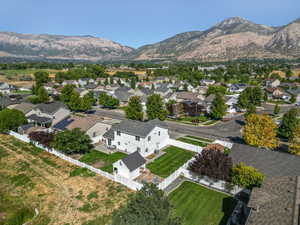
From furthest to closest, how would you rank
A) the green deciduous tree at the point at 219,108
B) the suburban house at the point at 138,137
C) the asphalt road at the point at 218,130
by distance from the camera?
the green deciduous tree at the point at 219,108, the asphalt road at the point at 218,130, the suburban house at the point at 138,137

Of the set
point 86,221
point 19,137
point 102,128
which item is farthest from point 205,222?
point 19,137

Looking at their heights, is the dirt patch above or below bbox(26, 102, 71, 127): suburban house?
below

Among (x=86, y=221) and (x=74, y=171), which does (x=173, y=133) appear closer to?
(x=74, y=171)

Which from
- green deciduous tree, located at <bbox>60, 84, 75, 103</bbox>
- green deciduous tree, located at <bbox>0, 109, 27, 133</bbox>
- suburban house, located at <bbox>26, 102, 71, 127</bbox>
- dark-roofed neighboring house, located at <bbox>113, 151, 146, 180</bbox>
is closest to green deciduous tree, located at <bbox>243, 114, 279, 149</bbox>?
dark-roofed neighboring house, located at <bbox>113, 151, 146, 180</bbox>

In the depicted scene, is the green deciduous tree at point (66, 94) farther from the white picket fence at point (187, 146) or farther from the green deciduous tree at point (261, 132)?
the green deciduous tree at point (261, 132)

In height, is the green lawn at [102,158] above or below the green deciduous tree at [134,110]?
below

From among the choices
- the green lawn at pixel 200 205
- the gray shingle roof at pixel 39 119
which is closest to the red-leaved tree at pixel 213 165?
the green lawn at pixel 200 205

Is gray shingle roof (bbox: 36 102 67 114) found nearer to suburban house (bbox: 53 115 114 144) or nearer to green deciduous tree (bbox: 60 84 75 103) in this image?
suburban house (bbox: 53 115 114 144)
